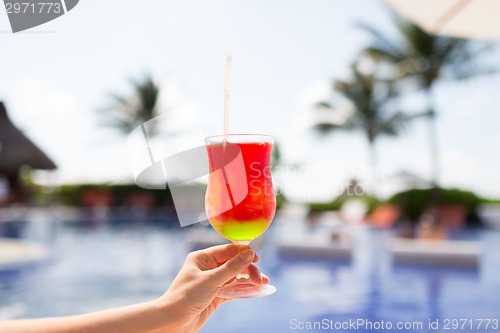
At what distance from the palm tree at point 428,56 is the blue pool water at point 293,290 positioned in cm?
898

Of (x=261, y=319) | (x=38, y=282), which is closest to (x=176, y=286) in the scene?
(x=261, y=319)

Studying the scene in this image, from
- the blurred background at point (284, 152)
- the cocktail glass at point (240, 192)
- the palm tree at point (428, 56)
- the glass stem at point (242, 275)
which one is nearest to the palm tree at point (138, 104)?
the blurred background at point (284, 152)

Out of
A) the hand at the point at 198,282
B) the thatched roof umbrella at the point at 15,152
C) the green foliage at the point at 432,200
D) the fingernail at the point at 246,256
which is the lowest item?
the green foliage at the point at 432,200

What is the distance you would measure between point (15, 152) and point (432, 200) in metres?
14.8

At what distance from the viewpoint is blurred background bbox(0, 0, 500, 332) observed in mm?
7242

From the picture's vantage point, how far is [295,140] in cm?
2588

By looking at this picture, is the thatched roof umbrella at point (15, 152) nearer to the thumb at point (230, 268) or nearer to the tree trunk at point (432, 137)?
the tree trunk at point (432, 137)

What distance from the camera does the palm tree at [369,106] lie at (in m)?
23.5

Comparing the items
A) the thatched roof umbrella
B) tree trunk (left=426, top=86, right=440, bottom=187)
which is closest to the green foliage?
tree trunk (left=426, top=86, right=440, bottom=187)

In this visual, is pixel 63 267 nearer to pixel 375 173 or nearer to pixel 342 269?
pixel 342 269

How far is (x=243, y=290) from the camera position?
1.64 m

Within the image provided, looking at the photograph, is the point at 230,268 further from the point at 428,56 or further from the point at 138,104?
the point at 138,104

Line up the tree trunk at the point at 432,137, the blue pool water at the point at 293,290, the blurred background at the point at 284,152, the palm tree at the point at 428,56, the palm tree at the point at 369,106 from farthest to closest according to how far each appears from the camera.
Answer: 1. the palm tree at the point at 369,106
2. the tree trunk at the point at 432,137
3. the palm tree at the point at 428,56
4. the blurred background at the point at 284,152
5. the blue pool water at the point at 293,290

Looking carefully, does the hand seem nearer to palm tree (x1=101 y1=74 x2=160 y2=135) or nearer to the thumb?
the thumb
